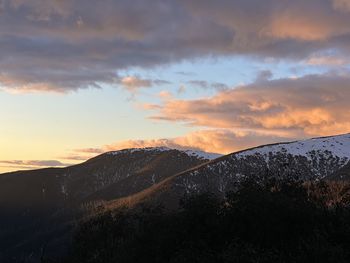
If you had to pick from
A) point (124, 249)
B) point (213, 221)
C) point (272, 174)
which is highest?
point (272, 174)

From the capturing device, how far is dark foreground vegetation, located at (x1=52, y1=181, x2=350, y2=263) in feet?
88.3

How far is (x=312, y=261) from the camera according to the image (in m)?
A: 25.3

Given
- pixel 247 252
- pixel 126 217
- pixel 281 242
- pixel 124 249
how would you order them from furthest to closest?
pixel 126 217 < pixel 124 249 < pixel 281 242 < pixel 247 252

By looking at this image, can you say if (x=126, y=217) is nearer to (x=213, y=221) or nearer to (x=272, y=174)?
(x=272, y=174)

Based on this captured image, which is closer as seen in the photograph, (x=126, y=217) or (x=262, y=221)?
(x=262, y=221)

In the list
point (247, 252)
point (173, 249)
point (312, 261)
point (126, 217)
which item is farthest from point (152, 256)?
point (126, 217)

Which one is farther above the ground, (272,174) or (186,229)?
(272,174)

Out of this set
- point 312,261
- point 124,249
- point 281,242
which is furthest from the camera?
point 124,249

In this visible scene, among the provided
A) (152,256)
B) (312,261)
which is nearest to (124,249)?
(152,256)

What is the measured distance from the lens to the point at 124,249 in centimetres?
4012

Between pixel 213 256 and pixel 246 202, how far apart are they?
20.6 feet

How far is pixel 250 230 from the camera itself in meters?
32.0

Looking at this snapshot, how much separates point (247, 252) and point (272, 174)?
54.1ft

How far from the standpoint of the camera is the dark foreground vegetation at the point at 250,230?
2691cm
